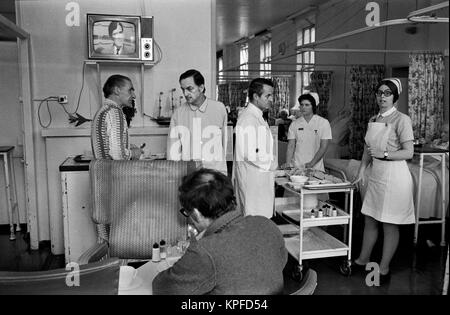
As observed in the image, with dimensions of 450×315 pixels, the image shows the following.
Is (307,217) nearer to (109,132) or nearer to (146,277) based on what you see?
(109,132)

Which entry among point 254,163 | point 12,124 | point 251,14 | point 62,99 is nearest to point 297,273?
point 254,163

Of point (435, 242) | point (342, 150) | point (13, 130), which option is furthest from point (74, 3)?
point (342, 150)

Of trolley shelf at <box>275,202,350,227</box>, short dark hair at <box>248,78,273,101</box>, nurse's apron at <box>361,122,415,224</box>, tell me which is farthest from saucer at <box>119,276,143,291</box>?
nurse's apron at <box>361,122,415,224</box>

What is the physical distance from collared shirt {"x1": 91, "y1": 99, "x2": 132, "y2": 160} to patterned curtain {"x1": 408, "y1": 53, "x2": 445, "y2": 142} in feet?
11.1

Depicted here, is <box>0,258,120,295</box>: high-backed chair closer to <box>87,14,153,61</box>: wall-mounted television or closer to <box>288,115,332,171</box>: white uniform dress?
<box>87,14,153,61</box>: wall-mounted television

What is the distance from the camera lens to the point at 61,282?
4.35 ft

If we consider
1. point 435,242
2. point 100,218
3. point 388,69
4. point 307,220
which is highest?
point 388,69

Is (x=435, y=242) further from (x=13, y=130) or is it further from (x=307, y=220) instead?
(x=13, y=130)

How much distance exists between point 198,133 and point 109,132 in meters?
0.60

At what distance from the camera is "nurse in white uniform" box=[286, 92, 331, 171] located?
3.52 metres

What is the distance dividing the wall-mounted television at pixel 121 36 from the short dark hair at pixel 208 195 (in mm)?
2071

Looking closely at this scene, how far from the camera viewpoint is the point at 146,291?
51.3 inches

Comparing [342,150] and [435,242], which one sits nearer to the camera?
[435,242]

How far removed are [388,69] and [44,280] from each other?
19.1 feet
